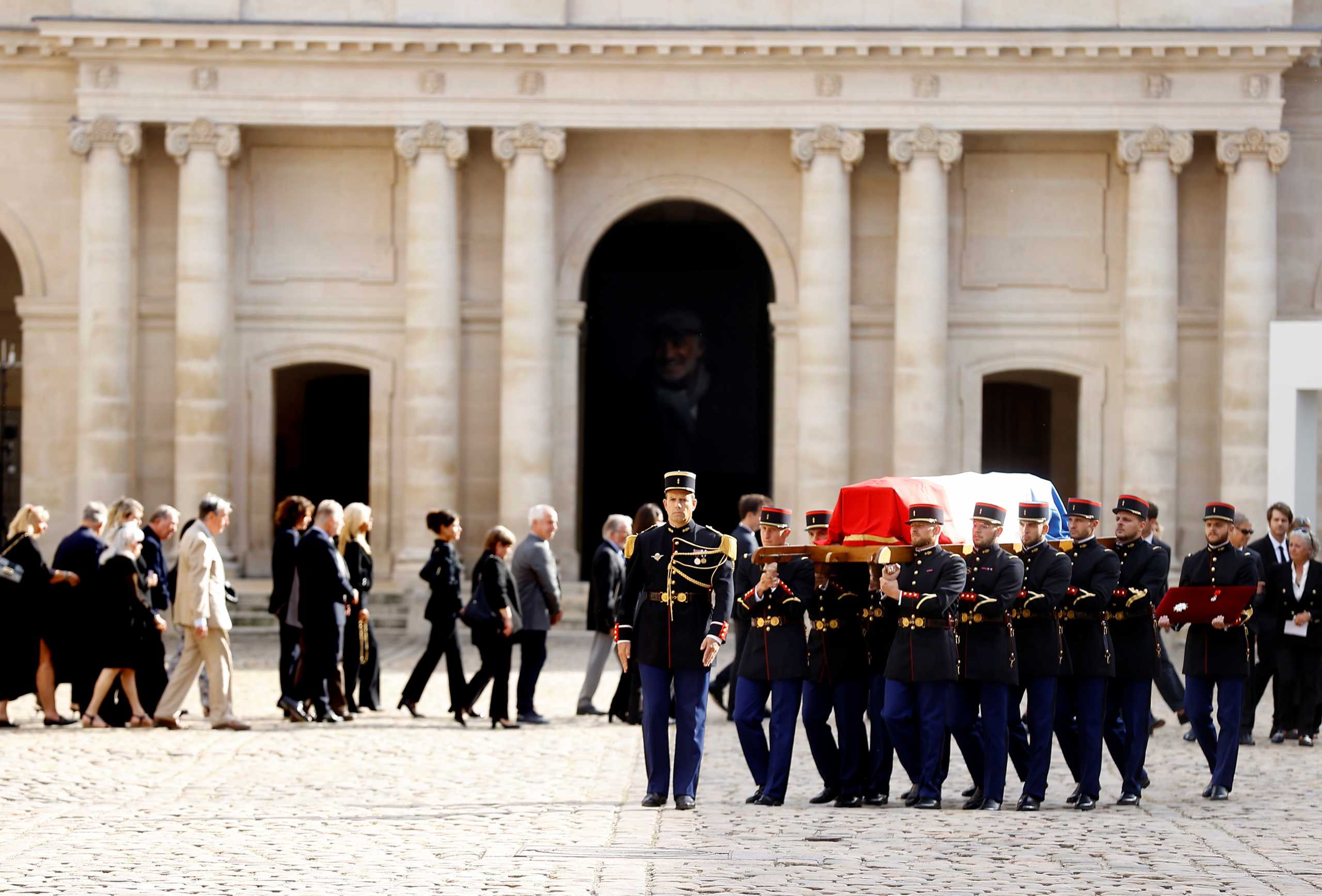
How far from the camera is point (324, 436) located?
1178 inches

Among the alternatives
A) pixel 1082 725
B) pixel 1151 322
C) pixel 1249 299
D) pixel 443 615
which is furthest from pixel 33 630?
pixel 1249 299

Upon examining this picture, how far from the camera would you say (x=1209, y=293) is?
26.7 meters

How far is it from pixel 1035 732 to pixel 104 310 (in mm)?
17687

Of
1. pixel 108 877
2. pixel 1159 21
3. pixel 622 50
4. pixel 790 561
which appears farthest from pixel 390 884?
pixel 1159 21

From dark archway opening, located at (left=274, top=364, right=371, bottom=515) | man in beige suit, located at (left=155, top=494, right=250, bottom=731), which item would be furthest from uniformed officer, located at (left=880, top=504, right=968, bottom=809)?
dark archway opening, located at (left=274, top=364, right=371, bottom=515)

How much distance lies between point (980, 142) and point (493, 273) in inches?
263

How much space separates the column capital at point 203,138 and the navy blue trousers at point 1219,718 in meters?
16.8

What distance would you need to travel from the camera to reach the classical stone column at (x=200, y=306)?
2572cm

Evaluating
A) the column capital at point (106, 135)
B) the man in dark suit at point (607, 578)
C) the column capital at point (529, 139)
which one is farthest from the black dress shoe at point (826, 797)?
the column capital at point (106, 135)

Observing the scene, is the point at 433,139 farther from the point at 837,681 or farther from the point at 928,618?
the point at 928,618

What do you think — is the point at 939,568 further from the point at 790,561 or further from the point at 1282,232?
the point at 1282,232

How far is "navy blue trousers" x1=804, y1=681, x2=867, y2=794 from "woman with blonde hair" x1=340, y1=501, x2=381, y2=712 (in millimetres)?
5364

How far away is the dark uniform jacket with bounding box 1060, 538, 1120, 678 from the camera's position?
450 inches

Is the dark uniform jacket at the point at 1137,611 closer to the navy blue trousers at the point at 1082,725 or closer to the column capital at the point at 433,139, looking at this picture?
the navy blue trousers at the point at 1082,725
